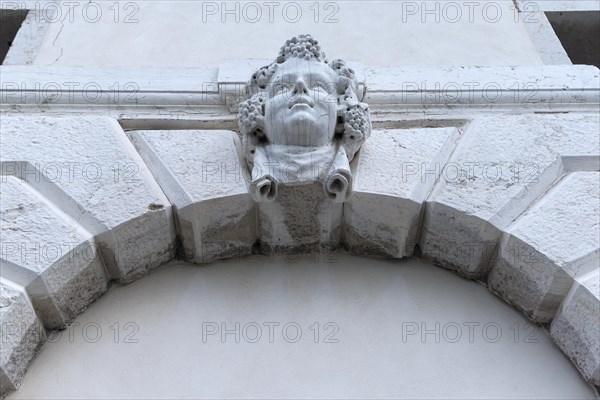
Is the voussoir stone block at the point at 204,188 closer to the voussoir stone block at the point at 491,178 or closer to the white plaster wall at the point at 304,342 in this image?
the white plaster wall at the point at 304,342

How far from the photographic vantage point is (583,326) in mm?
2094

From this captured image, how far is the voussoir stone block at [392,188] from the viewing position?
2.30 meters

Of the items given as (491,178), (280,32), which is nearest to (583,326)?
(491,178)

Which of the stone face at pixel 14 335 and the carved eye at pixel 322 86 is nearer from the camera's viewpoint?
the stone face at pixel 14 335

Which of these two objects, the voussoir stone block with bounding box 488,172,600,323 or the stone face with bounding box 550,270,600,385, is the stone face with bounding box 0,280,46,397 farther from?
the stone face with bounding box 550,270,600,385

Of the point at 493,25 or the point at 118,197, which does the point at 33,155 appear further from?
the point at 493,25

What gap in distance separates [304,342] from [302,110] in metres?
0.72

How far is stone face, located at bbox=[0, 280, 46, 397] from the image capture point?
1990 millimetres

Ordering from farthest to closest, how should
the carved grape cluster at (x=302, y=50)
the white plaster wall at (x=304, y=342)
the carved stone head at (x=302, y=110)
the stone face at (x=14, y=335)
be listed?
the carved grape cluster at (x=302, y=50)
the carved stone head at (x=302, y=110)
the white plaster wall at (x=304, y=342)
the stone face at (x=14, y=335)

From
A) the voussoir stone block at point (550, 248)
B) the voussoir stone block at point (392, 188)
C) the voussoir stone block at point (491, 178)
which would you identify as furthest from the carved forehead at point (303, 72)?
the voussoir stone block at point (550, 248)

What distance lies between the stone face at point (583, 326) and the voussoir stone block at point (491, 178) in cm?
29

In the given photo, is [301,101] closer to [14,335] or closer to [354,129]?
[354,129]

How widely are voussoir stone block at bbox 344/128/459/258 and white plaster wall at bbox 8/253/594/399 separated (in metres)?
0.09

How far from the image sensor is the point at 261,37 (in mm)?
3176
